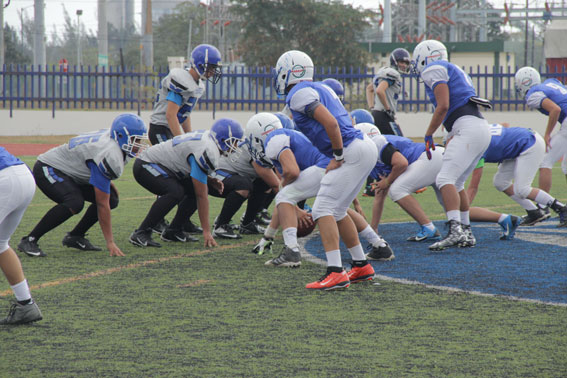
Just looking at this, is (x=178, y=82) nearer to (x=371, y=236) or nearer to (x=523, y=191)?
(x=371, y=236)

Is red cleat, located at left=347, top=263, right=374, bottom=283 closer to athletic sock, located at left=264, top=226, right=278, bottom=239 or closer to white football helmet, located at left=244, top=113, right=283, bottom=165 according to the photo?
athletic sock, located at left=264, top=226, right=278, bottom=239

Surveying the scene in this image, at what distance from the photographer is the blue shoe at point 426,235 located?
318 inches

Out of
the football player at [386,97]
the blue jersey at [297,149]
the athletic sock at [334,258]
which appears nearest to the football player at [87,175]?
the blue jersey at [297,149]

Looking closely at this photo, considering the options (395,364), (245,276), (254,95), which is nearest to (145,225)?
(245,276)

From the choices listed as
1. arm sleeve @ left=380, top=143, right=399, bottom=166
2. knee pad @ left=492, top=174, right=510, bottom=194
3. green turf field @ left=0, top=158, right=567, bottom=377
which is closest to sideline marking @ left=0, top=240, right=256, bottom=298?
green turf field @ left=0, top=158, right=567, bottom=377

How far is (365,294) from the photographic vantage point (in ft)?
18.6

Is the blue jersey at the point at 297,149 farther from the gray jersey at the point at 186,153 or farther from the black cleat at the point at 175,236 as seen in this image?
the black cleat at the point at 175,236

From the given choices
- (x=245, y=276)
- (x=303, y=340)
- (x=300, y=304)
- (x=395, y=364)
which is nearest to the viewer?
(x=395, y=364)

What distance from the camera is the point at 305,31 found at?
157 ft

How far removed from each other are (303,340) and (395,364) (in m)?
0.65

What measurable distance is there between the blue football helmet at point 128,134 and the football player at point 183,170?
29.8 inches

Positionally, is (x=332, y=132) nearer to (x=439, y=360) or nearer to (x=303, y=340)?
(x=303, y=340)

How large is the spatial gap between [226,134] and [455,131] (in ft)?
7.41

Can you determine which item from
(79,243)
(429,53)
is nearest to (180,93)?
(79,243)
